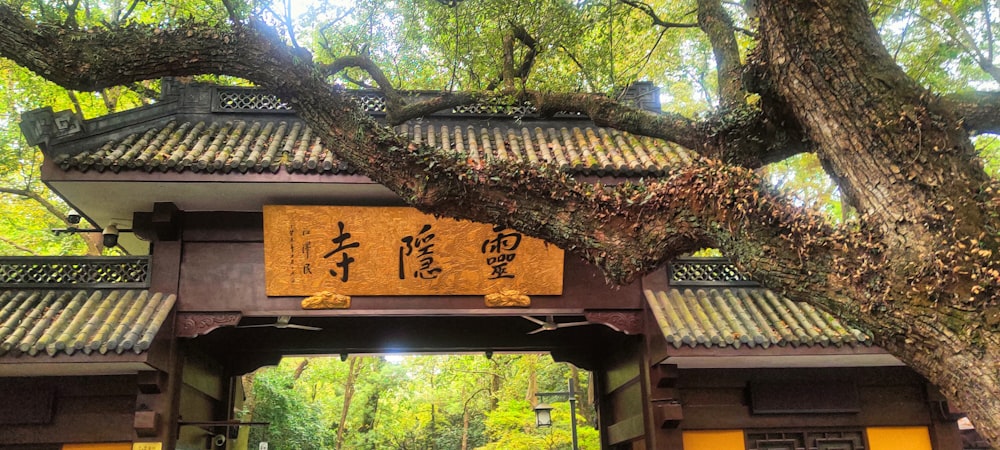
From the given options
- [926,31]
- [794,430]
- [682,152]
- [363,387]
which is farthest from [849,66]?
[363,387]

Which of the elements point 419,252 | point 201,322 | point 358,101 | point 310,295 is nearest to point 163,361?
point 201,322

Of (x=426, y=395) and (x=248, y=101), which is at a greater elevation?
(x=248, y=101)

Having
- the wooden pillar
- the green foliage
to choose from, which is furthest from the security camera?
the green foliage

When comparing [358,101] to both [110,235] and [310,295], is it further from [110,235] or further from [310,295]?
[110,235]

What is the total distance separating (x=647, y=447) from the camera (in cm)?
643

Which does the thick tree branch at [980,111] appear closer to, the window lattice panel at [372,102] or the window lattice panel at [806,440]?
the window lattice panel at [806,440]

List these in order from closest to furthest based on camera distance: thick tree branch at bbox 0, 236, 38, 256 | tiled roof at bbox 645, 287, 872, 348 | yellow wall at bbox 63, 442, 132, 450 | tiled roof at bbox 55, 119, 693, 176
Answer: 1. tiled roof at bbox 55, 119, 693, 176
2. tiled roof at bbox 645, 287, 872, 348
3. yellow wall at bbox 63, 442, 132, 450
4. thick tree branch at bbox 0, 236, 38, 256

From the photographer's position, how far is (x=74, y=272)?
6.30m

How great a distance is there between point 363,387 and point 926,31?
1911cm

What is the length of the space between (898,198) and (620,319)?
3769 mm

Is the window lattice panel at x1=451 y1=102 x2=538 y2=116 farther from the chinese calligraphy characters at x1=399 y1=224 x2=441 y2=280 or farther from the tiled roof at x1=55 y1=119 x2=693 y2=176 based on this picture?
the chinese calligraphy characters at x1=399 y1=224 x2=441 y2=280

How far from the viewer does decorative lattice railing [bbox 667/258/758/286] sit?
267 inches

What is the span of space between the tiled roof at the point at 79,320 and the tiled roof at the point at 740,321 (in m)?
4.46

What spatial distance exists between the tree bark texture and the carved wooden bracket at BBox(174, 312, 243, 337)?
8.78 feet
